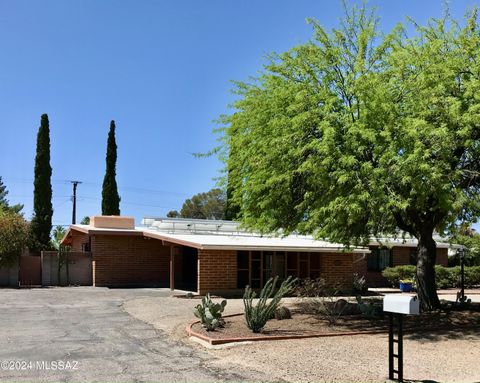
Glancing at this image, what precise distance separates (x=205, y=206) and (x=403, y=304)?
68196 mm

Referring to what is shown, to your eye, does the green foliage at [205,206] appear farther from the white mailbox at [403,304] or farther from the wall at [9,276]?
the white mailbox at [403,304]

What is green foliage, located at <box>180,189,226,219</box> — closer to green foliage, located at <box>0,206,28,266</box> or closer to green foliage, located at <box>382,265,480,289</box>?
green foliage, located at <box>382,265,480,289</box>

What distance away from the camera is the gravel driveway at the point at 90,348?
8438mm

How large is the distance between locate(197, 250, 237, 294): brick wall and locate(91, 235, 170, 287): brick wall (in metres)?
5.22

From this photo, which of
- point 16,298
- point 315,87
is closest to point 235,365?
point 315,87

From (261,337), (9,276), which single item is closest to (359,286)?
(261,337)

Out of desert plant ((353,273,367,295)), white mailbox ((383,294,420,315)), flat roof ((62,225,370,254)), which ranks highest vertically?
flat roof ((62,225,370,254))

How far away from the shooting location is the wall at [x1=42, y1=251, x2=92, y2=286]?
26672 mm

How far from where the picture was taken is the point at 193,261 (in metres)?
29.2

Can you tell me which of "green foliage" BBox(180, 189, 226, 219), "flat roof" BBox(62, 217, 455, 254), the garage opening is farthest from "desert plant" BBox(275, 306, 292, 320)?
"green foliage" BBox(180, 189, 226, 219)

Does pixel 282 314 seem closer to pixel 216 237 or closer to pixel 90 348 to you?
pixel 90 348

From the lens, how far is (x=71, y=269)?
26875mm

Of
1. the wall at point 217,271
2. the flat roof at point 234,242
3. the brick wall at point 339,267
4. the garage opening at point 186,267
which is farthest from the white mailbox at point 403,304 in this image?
the garage opening at point 186,267

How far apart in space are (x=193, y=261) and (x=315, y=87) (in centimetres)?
1730
